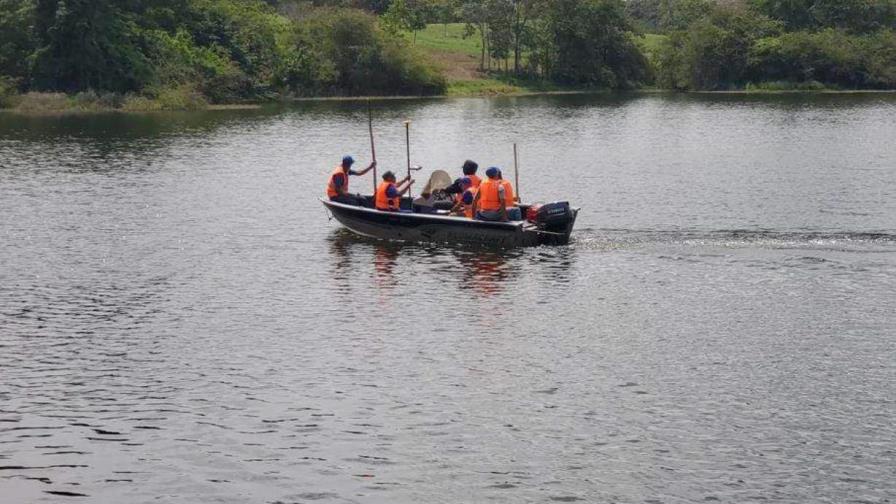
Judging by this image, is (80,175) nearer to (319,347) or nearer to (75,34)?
(319,347)

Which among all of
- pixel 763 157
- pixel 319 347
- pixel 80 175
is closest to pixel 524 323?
pixel 319 347

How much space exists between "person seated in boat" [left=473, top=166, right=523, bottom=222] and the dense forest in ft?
202

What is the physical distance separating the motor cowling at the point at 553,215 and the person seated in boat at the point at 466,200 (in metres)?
1.82

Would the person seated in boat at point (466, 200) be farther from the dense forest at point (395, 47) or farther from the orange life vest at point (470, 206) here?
the dense forest at point (395, 47)

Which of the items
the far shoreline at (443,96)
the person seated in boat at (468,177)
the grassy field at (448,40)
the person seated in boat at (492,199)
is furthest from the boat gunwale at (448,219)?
the grassy field at (448,40)

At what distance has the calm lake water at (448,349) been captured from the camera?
1886cm

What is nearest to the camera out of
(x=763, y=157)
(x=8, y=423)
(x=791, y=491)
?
(x=791, y=491)

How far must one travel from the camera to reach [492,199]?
34406mm

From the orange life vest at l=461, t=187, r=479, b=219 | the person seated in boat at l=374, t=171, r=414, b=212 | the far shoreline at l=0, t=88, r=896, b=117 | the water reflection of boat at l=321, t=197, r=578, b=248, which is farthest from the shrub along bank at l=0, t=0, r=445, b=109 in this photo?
the orange life vest at l=461, t=187, r=479, b=219

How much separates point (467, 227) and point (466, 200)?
801 mm

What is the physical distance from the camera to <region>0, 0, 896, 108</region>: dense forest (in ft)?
303

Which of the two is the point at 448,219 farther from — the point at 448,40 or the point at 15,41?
the point at 448,40

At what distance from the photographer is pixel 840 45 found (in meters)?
121

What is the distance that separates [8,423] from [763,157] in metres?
45.8
